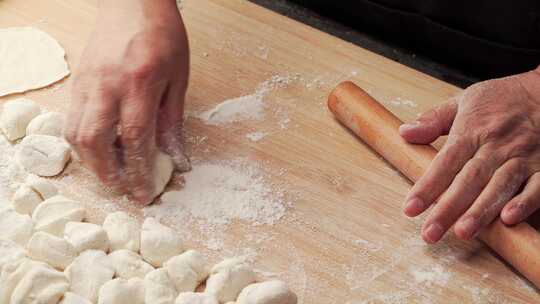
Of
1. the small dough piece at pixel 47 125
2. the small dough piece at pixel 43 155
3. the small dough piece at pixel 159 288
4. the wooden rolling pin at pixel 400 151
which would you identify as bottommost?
the small dough piece at pixel 159 288

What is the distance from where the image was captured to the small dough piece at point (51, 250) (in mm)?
1259

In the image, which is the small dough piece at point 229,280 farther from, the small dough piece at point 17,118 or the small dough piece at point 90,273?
the small dough piece at point 17,118

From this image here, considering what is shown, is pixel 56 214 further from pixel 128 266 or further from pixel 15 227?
pixel 128 266

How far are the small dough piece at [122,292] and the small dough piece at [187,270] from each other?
6cm

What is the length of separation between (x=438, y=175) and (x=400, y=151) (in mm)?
126

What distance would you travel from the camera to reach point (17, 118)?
1486 mm

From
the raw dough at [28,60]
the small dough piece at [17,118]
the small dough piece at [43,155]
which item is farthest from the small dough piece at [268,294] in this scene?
→ the raw dough at [28,60]

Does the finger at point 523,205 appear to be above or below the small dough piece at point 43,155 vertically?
above

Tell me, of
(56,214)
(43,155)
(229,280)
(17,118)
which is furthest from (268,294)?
(17,118)

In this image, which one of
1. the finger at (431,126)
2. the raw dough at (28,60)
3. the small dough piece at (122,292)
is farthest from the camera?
the raw dough at (28,60)

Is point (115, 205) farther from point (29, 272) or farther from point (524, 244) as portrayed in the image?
point (524, 244)

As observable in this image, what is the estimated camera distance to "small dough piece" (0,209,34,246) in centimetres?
129

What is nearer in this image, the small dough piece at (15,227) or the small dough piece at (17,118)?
the small dough piece at (15,227)

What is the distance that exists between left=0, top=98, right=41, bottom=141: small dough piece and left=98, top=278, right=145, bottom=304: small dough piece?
46 cm
